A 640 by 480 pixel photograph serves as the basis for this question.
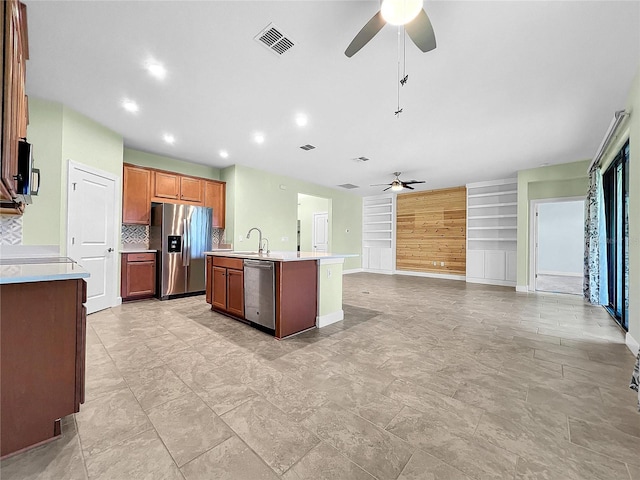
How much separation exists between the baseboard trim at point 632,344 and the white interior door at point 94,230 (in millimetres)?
6460

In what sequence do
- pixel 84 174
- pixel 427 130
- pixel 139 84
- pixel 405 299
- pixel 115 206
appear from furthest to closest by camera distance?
pixel 405 299, pixel 115 206, pixel 427 130, pixel 84 174, pixel 139 84

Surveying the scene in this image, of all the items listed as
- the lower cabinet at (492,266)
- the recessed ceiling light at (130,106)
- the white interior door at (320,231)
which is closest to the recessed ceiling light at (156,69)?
the recessed ceiling light at (130,106)

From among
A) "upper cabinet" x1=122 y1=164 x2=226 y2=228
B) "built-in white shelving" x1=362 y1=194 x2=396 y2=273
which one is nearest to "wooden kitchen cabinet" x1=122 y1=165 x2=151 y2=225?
"upper cabinet" x1=122 y1=164 x2=226 y2=228

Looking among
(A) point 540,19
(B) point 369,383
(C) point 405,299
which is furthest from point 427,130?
(B) point 369,383

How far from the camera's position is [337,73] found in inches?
105

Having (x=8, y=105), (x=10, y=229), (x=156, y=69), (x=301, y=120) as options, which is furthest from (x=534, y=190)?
(x=10, y=229)

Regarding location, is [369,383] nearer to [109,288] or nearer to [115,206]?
[109,288]

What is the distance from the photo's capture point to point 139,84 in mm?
2891

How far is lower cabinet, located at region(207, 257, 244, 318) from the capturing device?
3473mm

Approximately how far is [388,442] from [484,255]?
743 centimetres

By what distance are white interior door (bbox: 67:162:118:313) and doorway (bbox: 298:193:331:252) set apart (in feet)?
18.7

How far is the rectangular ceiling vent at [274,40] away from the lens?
2.13m

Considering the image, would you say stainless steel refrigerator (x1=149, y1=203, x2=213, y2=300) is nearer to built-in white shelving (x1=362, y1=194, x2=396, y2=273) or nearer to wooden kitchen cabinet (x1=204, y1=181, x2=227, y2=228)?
wooden kitchen cabinet (x1=204, y1=181, x2=227, y2=228)

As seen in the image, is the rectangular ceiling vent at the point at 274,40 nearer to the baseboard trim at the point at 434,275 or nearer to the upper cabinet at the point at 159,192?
the upper cabinet at the point at 159,192
